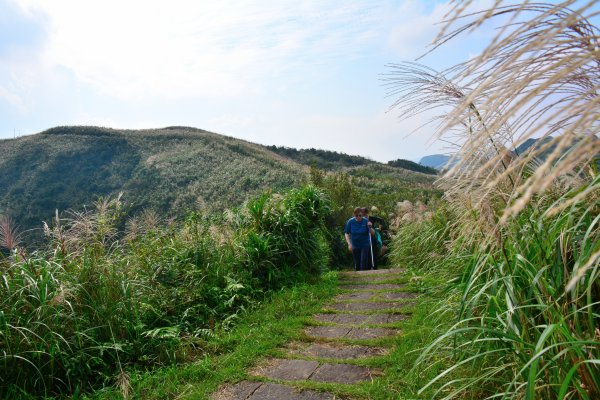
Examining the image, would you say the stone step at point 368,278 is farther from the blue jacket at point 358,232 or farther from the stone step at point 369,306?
the blue jacket at point 358,232

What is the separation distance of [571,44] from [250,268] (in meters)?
6.09

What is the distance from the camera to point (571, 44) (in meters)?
1.44

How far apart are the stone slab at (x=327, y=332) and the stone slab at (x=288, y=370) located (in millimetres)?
748

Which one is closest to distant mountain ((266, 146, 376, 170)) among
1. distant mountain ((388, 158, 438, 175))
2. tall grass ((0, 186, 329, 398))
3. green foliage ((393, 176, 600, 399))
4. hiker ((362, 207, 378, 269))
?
distant mountain ((388, 158, 438, 175))

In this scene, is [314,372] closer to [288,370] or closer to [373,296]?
[288,370]

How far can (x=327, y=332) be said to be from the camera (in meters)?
5.49

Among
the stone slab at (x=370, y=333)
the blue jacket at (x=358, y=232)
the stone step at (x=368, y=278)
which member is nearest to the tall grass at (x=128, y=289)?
the stone step at (x=368, y=278)

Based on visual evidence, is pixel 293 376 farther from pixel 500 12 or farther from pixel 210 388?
pixel 500 12

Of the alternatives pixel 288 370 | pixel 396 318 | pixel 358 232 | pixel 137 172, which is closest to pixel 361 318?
pixel 396 318

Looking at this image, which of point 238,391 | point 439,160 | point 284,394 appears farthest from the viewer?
point 238,391

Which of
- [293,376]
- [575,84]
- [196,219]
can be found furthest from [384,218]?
[575,84]

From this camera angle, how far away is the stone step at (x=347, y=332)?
17.2 feet

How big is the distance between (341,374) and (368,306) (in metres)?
2.28

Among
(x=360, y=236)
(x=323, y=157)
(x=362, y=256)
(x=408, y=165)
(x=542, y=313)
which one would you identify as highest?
(x=323, y=157)
